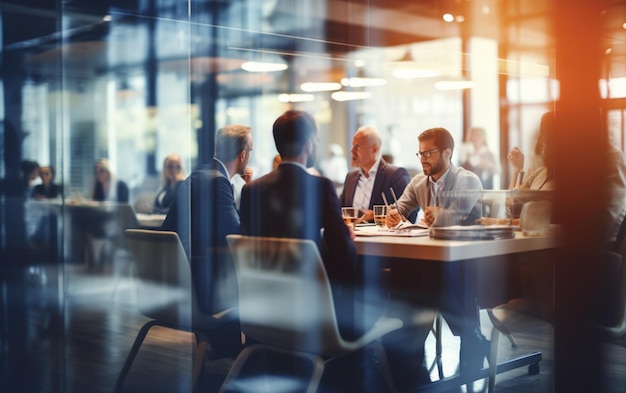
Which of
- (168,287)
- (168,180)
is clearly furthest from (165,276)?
(168,180)

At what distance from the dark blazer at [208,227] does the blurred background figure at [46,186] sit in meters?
1.48

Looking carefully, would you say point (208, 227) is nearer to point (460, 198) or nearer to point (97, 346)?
point (460, 198)

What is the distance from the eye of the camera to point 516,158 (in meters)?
2.34

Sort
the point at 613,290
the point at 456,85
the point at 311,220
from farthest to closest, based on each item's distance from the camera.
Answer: the point at 311,220 → the point at 456,85 → the point at 613,290

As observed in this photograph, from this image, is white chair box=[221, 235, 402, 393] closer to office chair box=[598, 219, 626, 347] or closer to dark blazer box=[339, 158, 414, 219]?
dark blazer box=[339, 158, 414, 219]

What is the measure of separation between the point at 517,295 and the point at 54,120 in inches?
131

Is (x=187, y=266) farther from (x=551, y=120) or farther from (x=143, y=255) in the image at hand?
(x=551, y=120)

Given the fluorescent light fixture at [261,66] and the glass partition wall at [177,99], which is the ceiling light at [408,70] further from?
the fluorescent light fixture at [261,66]

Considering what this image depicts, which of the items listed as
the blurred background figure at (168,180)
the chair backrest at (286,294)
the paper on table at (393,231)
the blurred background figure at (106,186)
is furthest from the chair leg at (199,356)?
the blurred background figure at (106,186)

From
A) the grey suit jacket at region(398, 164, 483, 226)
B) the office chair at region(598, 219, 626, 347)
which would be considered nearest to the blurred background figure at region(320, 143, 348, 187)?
the grey suit jacket at region(398, 164, 483, 226)

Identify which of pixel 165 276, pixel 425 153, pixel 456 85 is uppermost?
pixel 456 85

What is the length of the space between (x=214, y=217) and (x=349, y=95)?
2.79 feet

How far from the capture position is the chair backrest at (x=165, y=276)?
122 inches

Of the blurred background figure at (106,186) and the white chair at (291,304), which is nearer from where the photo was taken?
the white chair at (291,304)
